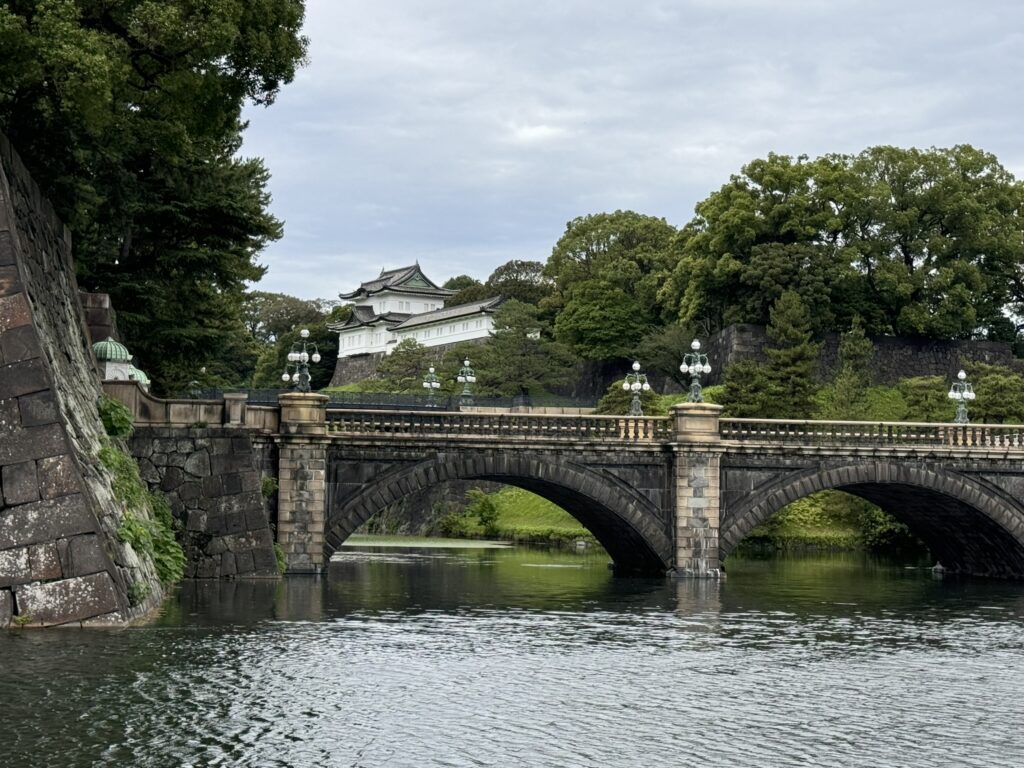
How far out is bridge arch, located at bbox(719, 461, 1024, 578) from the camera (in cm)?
4944

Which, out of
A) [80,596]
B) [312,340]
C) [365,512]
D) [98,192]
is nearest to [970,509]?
[365,512]

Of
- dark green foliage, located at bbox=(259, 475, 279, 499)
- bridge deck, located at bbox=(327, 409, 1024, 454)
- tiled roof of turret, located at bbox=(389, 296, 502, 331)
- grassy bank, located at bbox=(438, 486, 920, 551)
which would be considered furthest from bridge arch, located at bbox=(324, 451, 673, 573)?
tiled roof of turret, located at bbox=(389, 296, 502, 331)

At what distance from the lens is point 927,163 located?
3538 inches

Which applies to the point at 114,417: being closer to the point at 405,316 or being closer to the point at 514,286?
the point at 514,286

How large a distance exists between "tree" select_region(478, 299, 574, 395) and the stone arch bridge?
45.2 meters

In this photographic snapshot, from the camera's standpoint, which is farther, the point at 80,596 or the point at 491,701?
the point at 80,596

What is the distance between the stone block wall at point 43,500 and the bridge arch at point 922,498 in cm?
2488

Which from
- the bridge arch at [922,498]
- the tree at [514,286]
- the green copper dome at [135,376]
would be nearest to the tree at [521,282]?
the tree at [514,286]

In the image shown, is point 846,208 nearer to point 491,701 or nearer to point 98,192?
point 98,192

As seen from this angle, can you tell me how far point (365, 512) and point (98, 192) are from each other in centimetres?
1287

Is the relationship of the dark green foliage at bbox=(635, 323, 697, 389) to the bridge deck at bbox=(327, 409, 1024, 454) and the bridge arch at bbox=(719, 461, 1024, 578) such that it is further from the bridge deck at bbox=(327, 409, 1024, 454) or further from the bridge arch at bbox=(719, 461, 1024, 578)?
the bridge deck at bbox=(327, 409, 1024, 454)

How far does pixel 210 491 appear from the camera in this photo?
40.6m

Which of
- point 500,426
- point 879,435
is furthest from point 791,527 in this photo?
point 500,426

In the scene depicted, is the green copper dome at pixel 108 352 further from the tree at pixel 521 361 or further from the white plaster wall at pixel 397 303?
the white plaster wall at pixel 397 303
